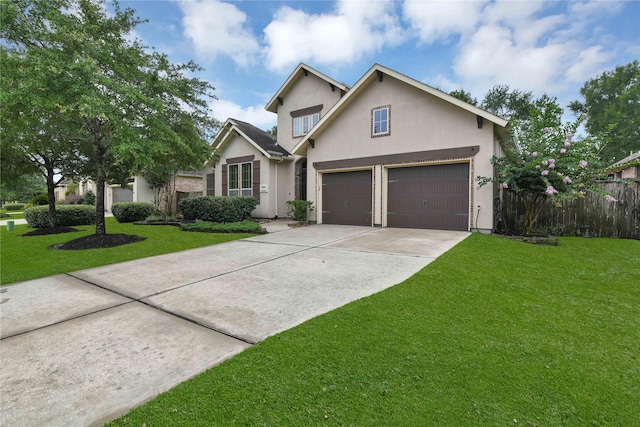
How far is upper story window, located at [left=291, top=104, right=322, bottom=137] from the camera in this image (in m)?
14.9

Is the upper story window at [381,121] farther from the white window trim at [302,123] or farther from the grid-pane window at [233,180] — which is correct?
the grid-pane window at [233,180]

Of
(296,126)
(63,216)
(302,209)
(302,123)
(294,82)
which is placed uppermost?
(294,82)

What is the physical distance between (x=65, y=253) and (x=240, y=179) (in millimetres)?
9255

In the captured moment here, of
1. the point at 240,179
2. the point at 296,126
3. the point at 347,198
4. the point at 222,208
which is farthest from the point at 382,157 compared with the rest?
the point at 240,179

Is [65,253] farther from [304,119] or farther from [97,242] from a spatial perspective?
[304,119]

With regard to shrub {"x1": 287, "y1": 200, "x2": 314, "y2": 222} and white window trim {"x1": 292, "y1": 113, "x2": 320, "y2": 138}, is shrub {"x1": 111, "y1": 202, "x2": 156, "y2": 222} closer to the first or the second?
shrub {"x1": 287, "y1": 200, "x2": 314, "y2": 222}

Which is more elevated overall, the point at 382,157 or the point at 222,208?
the point at 382,157

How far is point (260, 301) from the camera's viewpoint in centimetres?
384

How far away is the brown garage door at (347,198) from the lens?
11.9 metres

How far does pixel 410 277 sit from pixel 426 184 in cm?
668

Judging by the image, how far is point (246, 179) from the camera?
1558cm

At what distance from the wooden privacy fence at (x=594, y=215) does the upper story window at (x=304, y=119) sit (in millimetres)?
9284

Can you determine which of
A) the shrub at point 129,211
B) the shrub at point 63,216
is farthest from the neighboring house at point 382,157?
the shrub at point 63,216

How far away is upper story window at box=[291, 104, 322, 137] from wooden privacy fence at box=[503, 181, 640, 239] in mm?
9284
